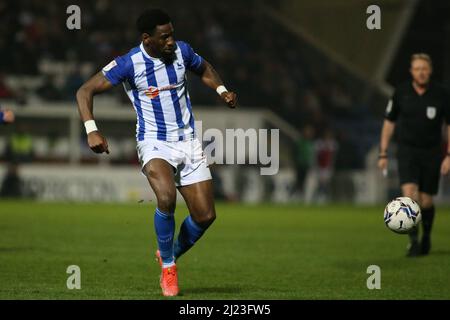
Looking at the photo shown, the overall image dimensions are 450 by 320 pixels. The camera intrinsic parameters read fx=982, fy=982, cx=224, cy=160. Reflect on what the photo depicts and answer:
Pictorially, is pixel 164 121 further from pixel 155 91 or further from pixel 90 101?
pixel 90 101

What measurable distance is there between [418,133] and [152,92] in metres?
4.61

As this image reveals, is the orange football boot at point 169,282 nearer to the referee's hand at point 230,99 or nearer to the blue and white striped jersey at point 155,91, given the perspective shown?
the blue and white striped jersey at point 155,91

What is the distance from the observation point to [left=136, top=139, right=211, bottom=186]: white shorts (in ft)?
26.6

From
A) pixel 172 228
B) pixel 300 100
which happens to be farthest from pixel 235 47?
pixel 172 228

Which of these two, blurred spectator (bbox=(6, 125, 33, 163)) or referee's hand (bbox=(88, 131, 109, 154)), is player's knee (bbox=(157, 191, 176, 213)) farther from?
blurred spectator (bbox=(6, 125, 33, 163))

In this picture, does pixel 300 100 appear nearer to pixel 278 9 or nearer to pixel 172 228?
pixel 278 9

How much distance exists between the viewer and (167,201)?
25.8 ft

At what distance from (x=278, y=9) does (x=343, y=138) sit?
7319 millimetres

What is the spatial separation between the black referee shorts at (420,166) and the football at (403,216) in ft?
5.83

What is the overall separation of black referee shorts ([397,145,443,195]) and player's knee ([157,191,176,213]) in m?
4.59

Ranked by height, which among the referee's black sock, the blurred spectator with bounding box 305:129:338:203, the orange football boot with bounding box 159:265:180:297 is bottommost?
the blurred spectator with bounding box 305:129:338:203

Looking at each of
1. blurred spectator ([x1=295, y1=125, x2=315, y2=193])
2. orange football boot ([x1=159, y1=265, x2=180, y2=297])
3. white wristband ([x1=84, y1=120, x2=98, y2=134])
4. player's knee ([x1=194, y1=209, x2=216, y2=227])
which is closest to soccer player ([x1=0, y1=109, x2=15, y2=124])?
white wristband ([x1=84, y1=120, x2=98, y2=134])

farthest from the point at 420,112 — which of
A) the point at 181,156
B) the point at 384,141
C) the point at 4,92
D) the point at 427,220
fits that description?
the point at 4,92

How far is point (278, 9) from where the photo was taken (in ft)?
107
